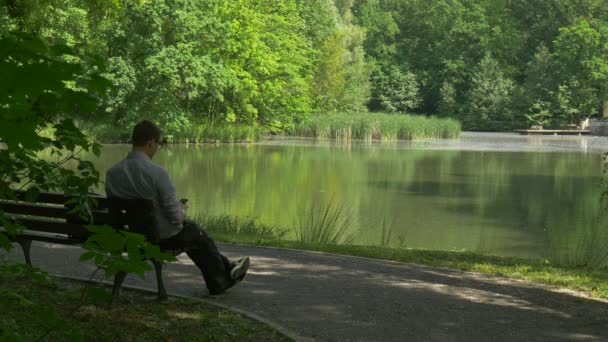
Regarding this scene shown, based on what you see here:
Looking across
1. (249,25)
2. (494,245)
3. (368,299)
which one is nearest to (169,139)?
(249,25)

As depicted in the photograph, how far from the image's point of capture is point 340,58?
6012 cm

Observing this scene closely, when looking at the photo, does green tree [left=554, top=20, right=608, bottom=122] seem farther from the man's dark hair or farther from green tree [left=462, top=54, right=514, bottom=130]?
the man's dark hair

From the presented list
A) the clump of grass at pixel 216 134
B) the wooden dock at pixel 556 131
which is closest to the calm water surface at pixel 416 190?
the clump of grass at pixel 216 134

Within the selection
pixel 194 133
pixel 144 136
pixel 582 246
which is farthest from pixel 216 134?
pixel 144 136

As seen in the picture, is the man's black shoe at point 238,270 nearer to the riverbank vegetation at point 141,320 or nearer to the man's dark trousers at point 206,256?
the man's dark trousers at point 206,256

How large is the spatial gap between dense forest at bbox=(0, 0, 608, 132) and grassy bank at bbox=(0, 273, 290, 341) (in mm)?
8021

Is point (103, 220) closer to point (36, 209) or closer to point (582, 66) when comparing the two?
point (36, 209)

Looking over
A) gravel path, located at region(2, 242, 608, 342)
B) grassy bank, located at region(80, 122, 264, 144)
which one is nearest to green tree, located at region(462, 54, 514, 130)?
grassy bank, located at region(80, 122, 264, 144)

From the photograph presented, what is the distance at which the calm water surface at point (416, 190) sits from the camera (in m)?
13.8

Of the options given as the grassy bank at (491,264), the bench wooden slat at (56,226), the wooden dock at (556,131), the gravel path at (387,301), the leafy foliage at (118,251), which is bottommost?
the grassy bank at (491,264)

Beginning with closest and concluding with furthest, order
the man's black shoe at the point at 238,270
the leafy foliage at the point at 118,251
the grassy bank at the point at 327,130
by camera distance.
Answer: the leafy foliage at the point at 118,251 → the man's black shoe at the point at 238,270 → the grassy bank at the point at 327,130

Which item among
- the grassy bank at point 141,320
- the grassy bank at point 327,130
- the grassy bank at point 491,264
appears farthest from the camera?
the grassy bank at point 327,130

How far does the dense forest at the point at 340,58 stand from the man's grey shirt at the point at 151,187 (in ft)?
25.3

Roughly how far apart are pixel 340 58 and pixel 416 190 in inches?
1601
